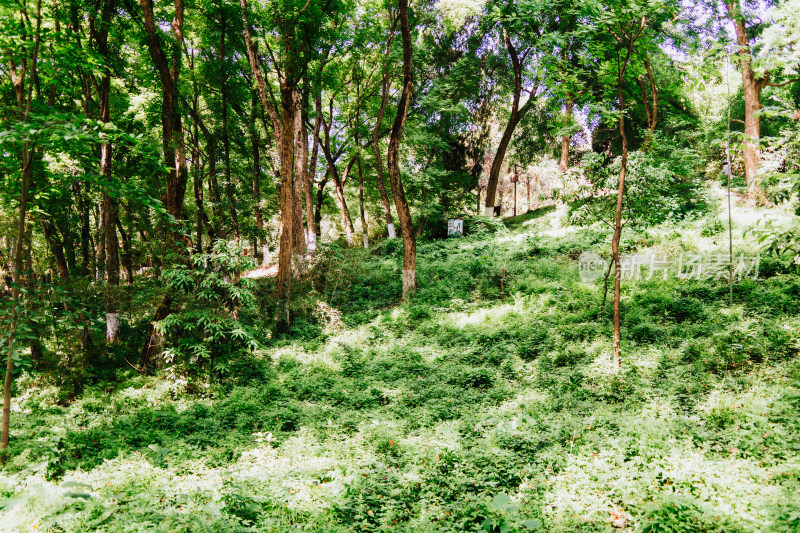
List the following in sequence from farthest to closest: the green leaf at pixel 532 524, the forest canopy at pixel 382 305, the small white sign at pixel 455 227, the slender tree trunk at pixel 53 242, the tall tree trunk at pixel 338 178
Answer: the small white sign at pixel 455 227, the tall tree trunk at pixel 338 178, the slender tree trunk at pixel 53 242, the forest canopy at pixel 382 305, the green leaf at pixel 532 524

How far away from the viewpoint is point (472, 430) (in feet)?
19.6

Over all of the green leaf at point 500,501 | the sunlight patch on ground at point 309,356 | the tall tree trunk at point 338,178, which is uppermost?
the tall tree trunk at point 338,178

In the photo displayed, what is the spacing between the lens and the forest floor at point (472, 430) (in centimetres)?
400

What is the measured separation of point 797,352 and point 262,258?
2863 cm

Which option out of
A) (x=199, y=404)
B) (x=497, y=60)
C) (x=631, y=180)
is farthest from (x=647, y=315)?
(x=497, y=60)

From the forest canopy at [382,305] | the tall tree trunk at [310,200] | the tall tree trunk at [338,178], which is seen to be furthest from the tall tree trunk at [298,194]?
the tall tree trunk at [338,178]

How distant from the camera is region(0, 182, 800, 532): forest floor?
4000mm

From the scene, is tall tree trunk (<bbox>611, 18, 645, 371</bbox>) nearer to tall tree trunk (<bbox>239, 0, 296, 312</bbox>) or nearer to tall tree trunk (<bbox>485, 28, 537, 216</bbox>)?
tall tree trunk (<bbox>239, 0, 296, 312</bbox>)

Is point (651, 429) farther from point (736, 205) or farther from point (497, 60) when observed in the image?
point (497, 60)

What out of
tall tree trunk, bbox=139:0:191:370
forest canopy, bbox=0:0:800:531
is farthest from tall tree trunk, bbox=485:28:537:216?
tall tree trunk, bbox=139:0:191:370

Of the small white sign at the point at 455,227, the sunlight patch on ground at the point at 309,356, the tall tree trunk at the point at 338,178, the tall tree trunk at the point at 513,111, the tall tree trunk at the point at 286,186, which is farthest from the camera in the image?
the small white sign at the point at 455,227

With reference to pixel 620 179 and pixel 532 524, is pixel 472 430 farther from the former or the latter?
pixel 620 179

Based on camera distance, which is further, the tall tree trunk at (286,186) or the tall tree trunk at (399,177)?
the tall tree trunk at (399,177)

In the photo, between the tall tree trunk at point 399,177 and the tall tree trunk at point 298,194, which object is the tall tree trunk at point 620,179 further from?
the tall tree trunk at point 298,194
